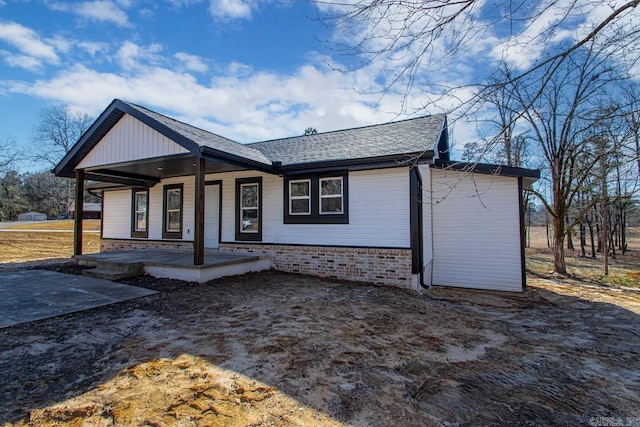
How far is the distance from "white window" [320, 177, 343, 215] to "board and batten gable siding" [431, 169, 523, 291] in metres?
2.93

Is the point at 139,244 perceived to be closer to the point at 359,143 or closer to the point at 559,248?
the point at 359,143

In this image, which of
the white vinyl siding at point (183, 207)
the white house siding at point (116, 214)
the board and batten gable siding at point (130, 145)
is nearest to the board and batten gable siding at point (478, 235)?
the board and batten gable siding at point (130, 145)

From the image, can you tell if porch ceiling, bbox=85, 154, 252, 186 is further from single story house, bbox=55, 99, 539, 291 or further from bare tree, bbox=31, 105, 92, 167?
bare tree, bbox=31, 105, 92, 167

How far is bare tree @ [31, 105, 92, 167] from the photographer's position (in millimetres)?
30344

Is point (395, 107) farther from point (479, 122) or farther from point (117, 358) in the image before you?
point (117, 358)

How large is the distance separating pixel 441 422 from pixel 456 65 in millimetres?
3936

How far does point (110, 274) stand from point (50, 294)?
158 centimetres

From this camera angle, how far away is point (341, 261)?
8.09m

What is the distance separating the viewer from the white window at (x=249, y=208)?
9445 millimetres

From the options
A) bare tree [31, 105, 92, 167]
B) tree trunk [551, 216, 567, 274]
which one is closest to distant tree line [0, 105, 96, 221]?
bare tree [31, 105, 92, 167]

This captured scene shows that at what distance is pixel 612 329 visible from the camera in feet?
16.7

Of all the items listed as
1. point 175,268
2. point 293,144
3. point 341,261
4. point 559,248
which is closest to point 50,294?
point 175,268

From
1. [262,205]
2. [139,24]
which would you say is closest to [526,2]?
[262,205]

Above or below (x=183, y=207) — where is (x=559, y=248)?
below
